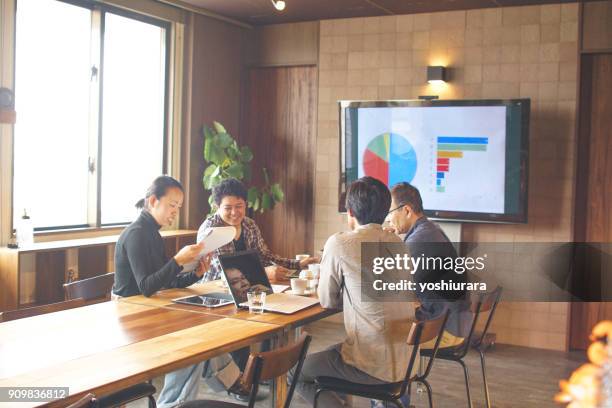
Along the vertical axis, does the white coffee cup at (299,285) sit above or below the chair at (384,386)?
above

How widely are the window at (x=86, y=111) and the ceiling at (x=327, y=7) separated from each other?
0.62 m

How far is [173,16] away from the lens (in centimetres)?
585

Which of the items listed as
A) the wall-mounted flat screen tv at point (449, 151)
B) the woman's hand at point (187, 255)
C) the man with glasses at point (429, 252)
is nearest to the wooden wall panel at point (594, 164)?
the wall-mounted flat screen tv at point (449, 151)

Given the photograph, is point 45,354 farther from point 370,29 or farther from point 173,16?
point 370,29

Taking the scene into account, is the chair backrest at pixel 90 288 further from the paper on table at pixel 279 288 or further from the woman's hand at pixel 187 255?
the paper on table at pixel 279 288

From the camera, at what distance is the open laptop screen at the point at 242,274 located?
3.06m

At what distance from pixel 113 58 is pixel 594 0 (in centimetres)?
374

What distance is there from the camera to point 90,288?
3299 mm

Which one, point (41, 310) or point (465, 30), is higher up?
point (465, 30)

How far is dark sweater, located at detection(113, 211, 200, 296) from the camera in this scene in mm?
3104

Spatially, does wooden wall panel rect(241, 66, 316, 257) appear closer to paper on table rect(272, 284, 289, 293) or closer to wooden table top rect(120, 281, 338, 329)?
paper on table rect(272, 284, 289, 293)

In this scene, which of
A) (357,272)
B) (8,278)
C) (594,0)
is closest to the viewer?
(357,272)

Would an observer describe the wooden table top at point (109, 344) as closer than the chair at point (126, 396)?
Yes

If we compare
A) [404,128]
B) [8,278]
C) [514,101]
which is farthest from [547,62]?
[8,278]
